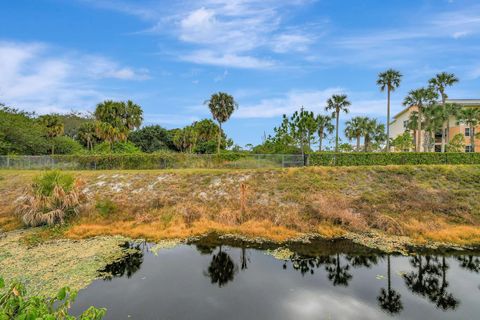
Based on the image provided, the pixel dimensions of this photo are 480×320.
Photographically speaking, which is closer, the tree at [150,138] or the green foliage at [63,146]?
the green foliage at [63,146]

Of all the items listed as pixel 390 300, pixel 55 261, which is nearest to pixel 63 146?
pixel 55 261

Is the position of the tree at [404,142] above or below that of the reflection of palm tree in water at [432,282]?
above

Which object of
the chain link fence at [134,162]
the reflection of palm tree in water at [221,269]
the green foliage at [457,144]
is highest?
the green foliage at [457,144]

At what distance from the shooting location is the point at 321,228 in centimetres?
1614

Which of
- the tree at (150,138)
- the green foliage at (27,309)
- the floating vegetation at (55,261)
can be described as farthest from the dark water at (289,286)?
the tree at (150,138)

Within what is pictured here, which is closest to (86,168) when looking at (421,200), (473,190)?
(421,200)

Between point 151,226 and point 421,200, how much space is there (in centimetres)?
1798

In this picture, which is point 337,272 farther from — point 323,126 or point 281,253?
point 323,126

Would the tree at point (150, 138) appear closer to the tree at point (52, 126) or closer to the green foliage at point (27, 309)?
the tree at point (52, 126)

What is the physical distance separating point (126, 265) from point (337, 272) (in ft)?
29.1

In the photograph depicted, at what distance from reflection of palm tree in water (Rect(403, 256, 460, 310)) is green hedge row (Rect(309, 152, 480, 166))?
20.5 meters

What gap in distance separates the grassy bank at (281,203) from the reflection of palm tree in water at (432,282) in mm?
2957

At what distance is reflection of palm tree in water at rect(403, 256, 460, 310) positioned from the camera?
926 cm

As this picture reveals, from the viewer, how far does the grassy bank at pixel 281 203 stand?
52.7 feet
